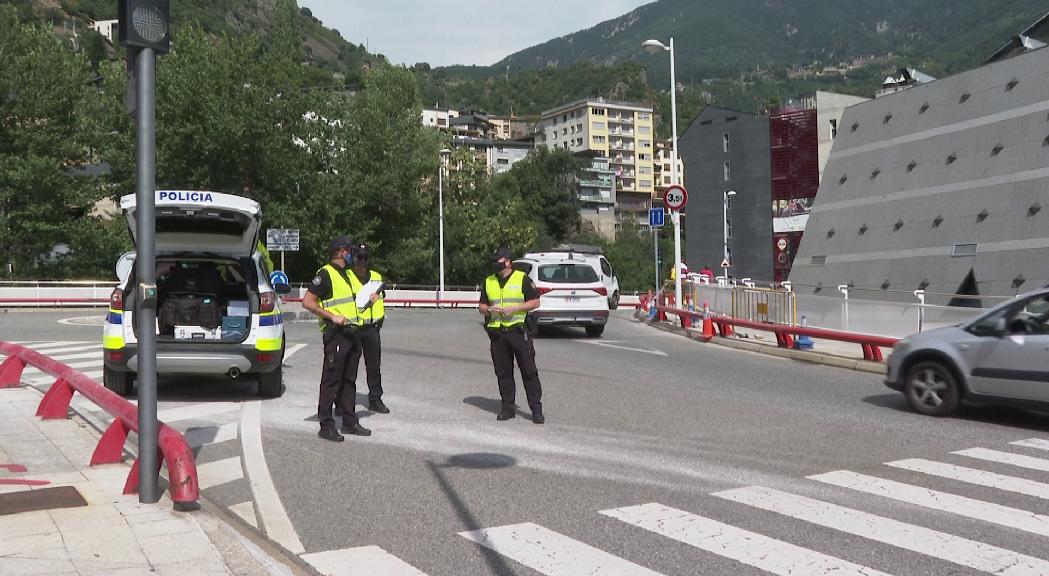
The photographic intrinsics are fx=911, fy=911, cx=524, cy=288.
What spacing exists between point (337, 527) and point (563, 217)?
9710cm

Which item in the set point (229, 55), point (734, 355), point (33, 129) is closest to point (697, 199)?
point (229, 55)

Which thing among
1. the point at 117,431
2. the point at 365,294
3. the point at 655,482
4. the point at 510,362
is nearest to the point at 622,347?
the point at 510,362

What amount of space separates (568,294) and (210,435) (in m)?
12.9

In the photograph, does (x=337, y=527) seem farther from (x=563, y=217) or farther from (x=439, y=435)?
(x=563, y=217)

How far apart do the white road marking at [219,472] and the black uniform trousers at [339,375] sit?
1.00 meters

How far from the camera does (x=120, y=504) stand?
5.72m

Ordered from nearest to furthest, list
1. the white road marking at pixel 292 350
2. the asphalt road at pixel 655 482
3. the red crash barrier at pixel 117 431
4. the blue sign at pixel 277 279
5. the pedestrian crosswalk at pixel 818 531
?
1. the pedestrian crosswalk at pixel 818 531
2. the asphalt road at pixel 655 482
3. the red crash barrier at pixel 117 431
4. the blue sign at pixel 277 279
5. the white road marking at pixel 292 350

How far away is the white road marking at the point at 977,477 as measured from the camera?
6.57m

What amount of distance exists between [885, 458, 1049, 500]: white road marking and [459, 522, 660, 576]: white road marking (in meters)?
3.42

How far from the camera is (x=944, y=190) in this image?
46.2m

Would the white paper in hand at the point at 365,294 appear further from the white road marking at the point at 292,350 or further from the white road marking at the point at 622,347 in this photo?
Answer: the white road marking at the point at 622,347

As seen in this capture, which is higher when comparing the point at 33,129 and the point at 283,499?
the point at 33,129

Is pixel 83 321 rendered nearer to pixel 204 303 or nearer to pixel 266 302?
pixel 204 303

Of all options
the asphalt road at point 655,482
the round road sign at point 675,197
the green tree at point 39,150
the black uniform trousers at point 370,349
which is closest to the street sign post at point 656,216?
the round road sign at point 675,197
